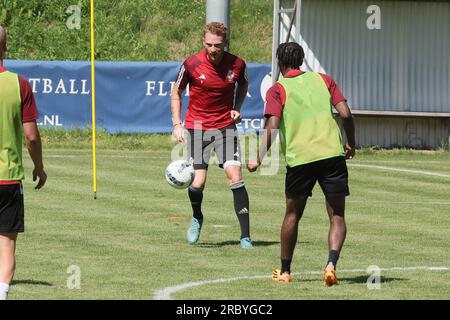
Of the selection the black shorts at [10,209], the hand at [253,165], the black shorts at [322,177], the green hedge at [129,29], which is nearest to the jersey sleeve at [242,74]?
the hand at [253,165]

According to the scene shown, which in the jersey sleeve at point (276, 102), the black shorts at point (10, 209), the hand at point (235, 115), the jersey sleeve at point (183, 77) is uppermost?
the jersey sleeve at point (183, 77)

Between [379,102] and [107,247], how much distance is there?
19179 mm

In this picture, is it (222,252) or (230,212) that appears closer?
(222,252)

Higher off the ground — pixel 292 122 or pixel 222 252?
pixel 292 122

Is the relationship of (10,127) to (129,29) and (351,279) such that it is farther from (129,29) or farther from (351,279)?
(129,29)

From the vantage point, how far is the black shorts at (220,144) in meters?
13.8

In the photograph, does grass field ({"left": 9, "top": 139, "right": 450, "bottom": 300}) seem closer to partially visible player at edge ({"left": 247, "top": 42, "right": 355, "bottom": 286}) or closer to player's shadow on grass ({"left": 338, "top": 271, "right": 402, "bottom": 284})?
player's shadow on grass ({"left": 338, "top": 271, "right": 402, "bottom": 284})

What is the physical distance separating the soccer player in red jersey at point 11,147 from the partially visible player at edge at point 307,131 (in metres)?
2.49

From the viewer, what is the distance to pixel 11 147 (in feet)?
29.9

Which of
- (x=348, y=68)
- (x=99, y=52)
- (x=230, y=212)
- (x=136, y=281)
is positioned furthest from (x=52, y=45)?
(x=136, y=281)

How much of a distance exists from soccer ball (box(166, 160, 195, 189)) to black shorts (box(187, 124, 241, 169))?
18cm

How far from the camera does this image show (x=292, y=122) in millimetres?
10922

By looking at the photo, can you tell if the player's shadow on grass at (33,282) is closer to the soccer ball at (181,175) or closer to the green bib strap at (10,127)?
the green bib strap at (10,127)
